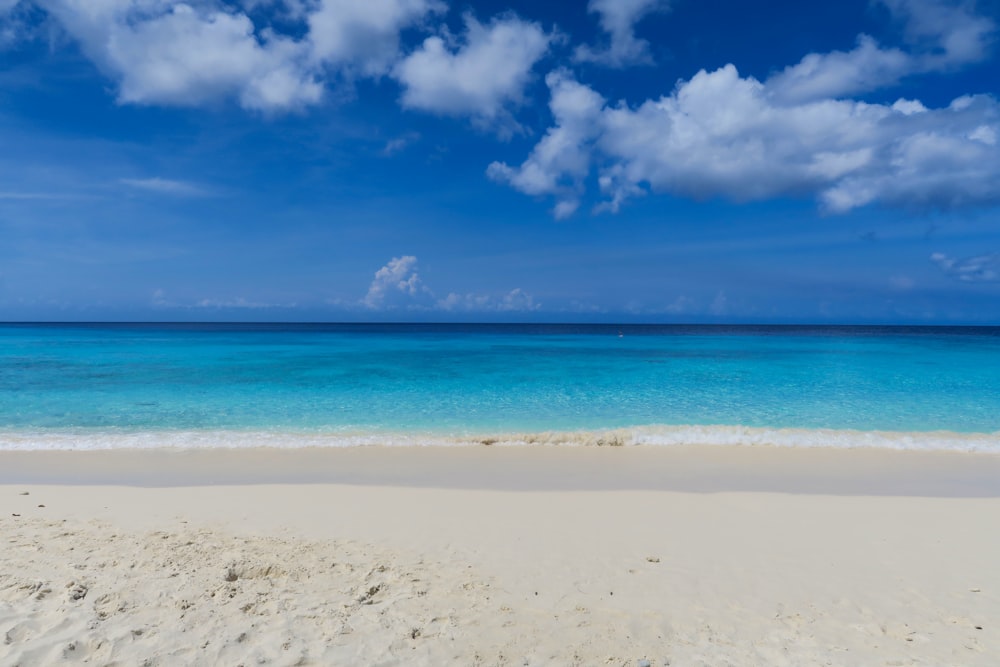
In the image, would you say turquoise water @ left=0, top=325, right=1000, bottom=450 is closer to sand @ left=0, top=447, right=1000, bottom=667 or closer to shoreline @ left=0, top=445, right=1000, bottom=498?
shoreline @ left=0, top=445, right=1000, bottom=498

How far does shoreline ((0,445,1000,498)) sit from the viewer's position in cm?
938

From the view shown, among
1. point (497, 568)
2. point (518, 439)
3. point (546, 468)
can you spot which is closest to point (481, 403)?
point (518, 439)

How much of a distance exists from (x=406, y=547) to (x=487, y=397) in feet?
43.1

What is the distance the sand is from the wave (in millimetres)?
2699

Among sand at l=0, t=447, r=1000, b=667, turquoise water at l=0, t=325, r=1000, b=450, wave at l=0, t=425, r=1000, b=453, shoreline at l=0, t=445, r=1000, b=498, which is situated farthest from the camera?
turquoise water at l=0, t=325, r=1000, b=450

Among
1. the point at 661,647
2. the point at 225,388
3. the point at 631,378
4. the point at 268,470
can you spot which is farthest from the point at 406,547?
the point at 631,378

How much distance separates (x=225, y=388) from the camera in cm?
2122

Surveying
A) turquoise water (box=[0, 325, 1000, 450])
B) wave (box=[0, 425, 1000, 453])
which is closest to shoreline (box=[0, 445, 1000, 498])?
wave (box=[0, 425, 1000, 453])

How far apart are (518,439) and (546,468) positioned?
277 cm

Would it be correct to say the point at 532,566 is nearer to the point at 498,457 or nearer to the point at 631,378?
the point at 498,457

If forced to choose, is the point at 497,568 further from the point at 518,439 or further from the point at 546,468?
the point at 518,439

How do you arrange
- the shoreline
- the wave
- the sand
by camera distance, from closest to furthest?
the sand → the shoreline → the wave

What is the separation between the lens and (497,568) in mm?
5695

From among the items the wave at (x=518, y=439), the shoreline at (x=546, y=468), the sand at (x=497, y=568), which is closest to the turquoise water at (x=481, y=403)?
the wave at (x=518, y=439)
